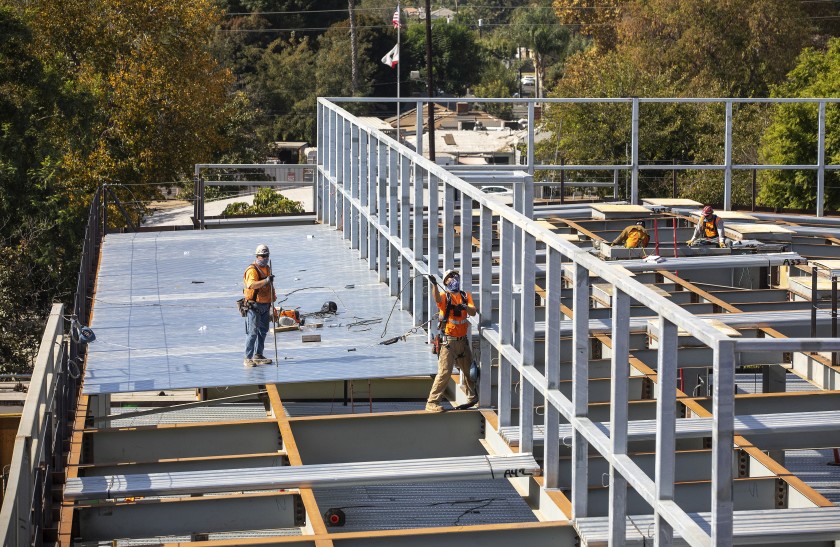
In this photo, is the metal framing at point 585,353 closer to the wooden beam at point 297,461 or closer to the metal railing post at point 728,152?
the wooden beam at point 297,461

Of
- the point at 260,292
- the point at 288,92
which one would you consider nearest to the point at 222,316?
the point at 260,292

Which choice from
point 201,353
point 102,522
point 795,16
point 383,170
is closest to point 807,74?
point 795,16

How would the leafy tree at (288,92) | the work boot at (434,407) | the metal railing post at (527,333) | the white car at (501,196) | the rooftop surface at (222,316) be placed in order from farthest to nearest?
1. the leafy tree at (288,92)
2. the rooftop surface at (222,316)
3. the work boot at (434,407)
4. the white car at (501,196)
5. the metal railing post at (527,333)

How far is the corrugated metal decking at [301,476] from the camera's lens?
10695 mm

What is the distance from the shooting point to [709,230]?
19.7 metres

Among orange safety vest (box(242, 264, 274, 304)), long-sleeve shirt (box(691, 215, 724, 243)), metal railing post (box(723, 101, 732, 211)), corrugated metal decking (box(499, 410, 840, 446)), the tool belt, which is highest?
metal railing post (box(723, 101, 732, 211))

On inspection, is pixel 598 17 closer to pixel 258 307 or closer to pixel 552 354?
pixel 258 307

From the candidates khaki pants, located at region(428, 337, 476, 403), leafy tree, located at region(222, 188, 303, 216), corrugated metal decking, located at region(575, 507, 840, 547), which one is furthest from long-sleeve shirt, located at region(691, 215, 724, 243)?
leafy tree, located at region(222, 188, 303, 216)

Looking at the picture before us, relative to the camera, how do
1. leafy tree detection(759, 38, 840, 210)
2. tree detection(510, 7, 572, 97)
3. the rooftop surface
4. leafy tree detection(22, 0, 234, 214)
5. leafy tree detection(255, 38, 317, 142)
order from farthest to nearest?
1. tree detection(510, 7, 572, 97)
2. leafy tree detection(255, 38, 317, 142)
3. leafy tree detection(759, 38, 840, 210)
4. leafy tree detection(22, 0, 234, 214)
5. the rooftop surface

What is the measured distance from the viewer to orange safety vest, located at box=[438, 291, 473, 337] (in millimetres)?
12320

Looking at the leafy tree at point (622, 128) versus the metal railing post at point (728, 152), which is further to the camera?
the leafy tree at point (622, 128)

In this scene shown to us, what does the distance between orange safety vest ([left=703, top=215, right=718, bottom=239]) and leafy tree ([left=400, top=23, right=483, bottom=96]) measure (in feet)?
322

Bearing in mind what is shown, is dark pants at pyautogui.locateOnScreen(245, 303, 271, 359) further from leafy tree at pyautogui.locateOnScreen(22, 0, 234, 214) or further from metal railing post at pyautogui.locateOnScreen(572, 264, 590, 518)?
leafy tree at pyautogui.locateOnScreen(22, 0, 234, 214)

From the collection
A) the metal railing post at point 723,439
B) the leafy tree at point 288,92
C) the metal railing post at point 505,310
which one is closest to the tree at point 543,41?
the leafy tree at point 288,92
